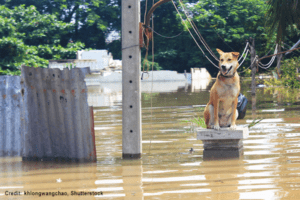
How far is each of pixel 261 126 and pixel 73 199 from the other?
595cm

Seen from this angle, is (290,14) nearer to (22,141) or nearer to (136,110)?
(136,110)

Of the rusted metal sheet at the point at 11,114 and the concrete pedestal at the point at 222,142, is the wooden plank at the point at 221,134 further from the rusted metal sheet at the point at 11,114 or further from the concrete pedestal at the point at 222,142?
the rusted metal sheet at the point at 11,114

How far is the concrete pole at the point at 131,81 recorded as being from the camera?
21.4 feet

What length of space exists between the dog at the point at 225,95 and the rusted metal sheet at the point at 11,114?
307 centimetres

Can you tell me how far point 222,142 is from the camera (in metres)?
6.61

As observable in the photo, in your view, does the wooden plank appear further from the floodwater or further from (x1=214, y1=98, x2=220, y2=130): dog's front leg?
the floodwater

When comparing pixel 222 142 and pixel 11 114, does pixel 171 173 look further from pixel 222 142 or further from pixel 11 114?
pixel 11 114

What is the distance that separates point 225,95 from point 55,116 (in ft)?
8.25

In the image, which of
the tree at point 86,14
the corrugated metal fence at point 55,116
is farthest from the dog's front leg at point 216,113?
the tree at point 86,14

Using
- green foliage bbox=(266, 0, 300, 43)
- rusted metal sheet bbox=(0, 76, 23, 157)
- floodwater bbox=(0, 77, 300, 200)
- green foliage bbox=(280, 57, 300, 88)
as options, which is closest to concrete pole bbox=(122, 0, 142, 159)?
floodwater bbox=(0, 77, 300, 200)

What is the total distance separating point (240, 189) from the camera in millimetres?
4742

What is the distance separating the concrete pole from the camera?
21.4ft

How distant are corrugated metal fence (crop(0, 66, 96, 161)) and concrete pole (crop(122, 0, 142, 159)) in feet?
1.86

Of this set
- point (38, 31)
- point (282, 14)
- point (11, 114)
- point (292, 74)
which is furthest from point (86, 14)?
point (11, 114)
